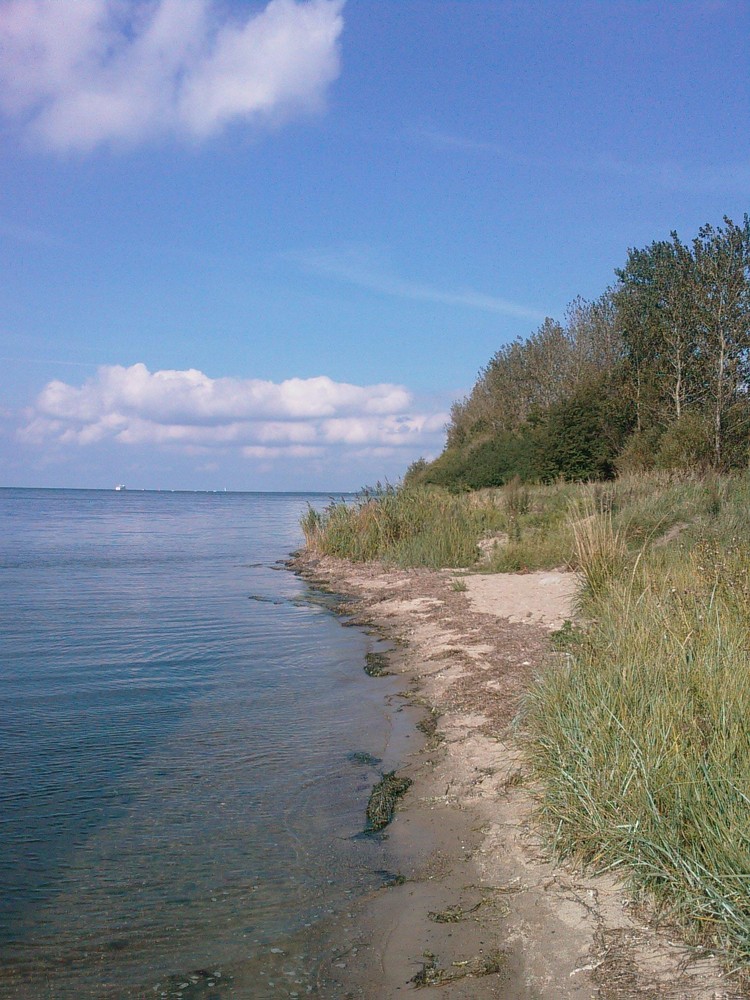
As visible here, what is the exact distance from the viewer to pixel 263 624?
15688 millimetres

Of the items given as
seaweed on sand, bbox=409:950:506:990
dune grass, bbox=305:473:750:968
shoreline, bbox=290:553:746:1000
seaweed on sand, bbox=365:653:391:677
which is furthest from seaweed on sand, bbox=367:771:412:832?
seaweed on sand, bbox=365:653:391:677

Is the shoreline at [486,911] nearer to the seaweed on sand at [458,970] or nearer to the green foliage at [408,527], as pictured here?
the seaweed on sand at [458,970]

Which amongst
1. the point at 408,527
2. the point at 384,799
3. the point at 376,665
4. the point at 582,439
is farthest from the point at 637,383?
the point at 384,799

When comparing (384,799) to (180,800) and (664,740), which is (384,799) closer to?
(180,800)

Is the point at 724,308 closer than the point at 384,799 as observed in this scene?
No

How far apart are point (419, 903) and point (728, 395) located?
27.3 metres

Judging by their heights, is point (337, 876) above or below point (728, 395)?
below

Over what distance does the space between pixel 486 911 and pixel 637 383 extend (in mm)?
32887

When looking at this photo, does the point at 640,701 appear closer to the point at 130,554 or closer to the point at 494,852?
the point at 494,852

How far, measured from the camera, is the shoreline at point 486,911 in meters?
3.76

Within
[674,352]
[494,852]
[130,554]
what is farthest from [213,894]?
[674,352]

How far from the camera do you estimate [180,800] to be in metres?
6.71

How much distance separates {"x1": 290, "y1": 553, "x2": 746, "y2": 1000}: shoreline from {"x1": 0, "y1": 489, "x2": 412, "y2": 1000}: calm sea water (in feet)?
1.02

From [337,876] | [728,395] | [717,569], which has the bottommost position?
[337,876]
